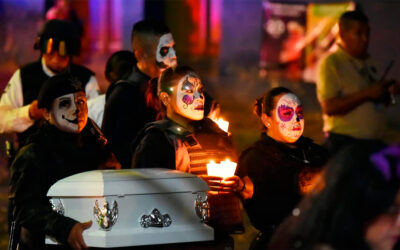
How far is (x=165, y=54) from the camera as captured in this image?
823 centimetres

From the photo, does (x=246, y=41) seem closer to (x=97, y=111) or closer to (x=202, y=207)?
(x=97, y=111)

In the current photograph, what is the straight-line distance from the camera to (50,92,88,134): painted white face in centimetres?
670

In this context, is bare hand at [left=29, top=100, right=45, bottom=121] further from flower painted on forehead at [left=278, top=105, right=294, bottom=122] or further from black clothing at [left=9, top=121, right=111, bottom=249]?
flower painted on forehead at [left=278, top=105, right=294, bottom=122]

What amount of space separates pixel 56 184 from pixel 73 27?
3.03 meters

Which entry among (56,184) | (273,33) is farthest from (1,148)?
(56,184)

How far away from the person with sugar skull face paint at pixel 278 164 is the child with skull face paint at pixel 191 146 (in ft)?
0.48

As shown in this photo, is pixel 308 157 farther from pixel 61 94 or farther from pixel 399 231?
pixel 399 231

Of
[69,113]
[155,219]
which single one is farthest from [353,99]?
[155,219]

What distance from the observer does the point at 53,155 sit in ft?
21.2

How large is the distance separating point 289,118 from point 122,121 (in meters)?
1.36

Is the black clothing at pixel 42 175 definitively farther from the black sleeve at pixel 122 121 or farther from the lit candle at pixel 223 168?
the black sleeve at pixel 122 121

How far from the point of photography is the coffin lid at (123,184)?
5.86m

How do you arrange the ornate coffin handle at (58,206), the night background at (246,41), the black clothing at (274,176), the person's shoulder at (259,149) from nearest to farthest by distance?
the ornate coffin handle at (58,206), the black clothing at (274,176), the person's shoulder at (259,149), the night background at (246,41)

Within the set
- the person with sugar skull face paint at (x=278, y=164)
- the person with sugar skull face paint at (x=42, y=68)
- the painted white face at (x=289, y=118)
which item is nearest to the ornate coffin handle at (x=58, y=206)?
the person with sugar skull face paint at (x=278, y=164)
